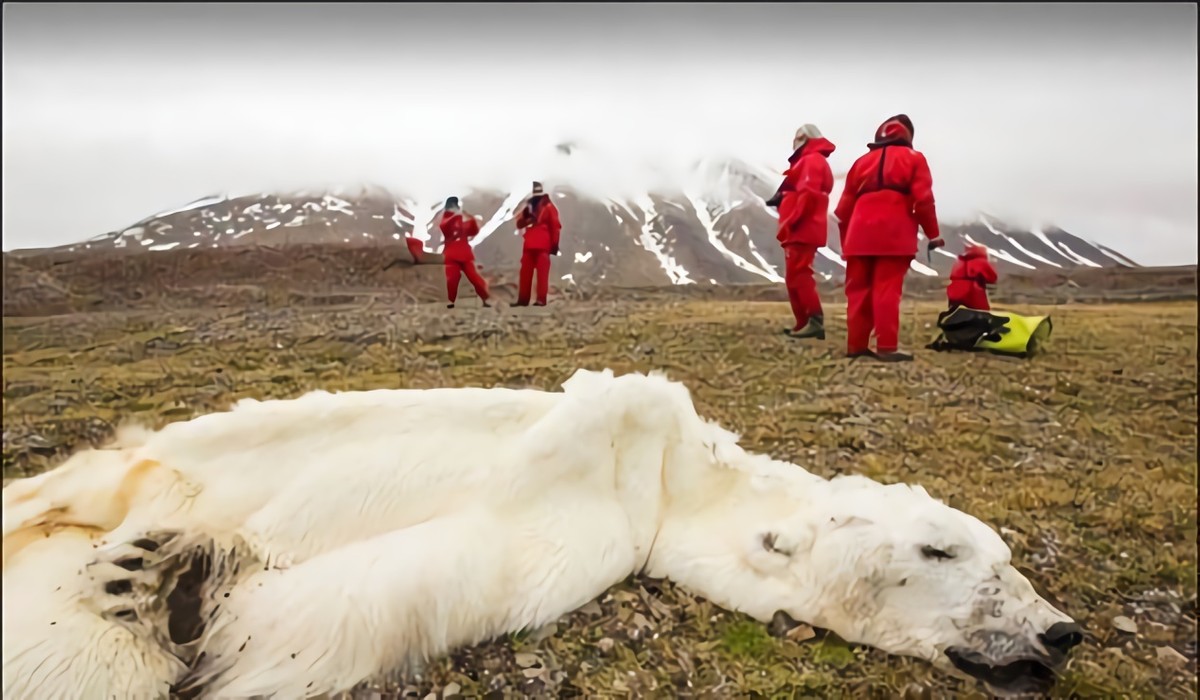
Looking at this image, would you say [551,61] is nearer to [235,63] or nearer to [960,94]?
[235,63]

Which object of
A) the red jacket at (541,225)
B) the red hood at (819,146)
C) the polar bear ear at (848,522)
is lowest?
the polar bear ear at (848,522)

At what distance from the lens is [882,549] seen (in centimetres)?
145

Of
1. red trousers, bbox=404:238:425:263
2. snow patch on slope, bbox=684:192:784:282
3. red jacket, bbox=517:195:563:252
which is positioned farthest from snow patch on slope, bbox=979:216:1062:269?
red trousers, bbox=404:238:425:263

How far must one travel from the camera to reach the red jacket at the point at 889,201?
5.52 feet

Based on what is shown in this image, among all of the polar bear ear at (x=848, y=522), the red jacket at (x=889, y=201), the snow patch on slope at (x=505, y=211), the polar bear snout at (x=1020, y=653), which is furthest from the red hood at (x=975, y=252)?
the snow patch on slope at (x=505, y=211)

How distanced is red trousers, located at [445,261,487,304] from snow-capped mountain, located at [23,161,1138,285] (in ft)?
0.15

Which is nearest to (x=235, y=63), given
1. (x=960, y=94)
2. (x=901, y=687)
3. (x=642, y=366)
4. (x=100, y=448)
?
(x=100, y=448)

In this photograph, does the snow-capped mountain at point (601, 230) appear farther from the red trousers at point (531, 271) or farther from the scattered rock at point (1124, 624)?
the scattered rock at point (1124, 624)

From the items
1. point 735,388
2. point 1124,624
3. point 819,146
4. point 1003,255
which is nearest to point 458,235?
point 735,388

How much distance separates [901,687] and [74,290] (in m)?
2.24

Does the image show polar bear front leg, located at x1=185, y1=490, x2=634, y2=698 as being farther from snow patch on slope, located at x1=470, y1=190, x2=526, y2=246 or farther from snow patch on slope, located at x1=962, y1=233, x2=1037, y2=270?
snow patch on slope, located at x1=962, y1=233, x2=1037, y2=270

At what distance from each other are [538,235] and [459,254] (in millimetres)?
225

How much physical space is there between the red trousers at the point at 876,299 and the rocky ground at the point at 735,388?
0.04 meters

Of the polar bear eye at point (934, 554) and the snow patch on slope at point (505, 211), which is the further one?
the snow patch on slope at point (505, 211)
